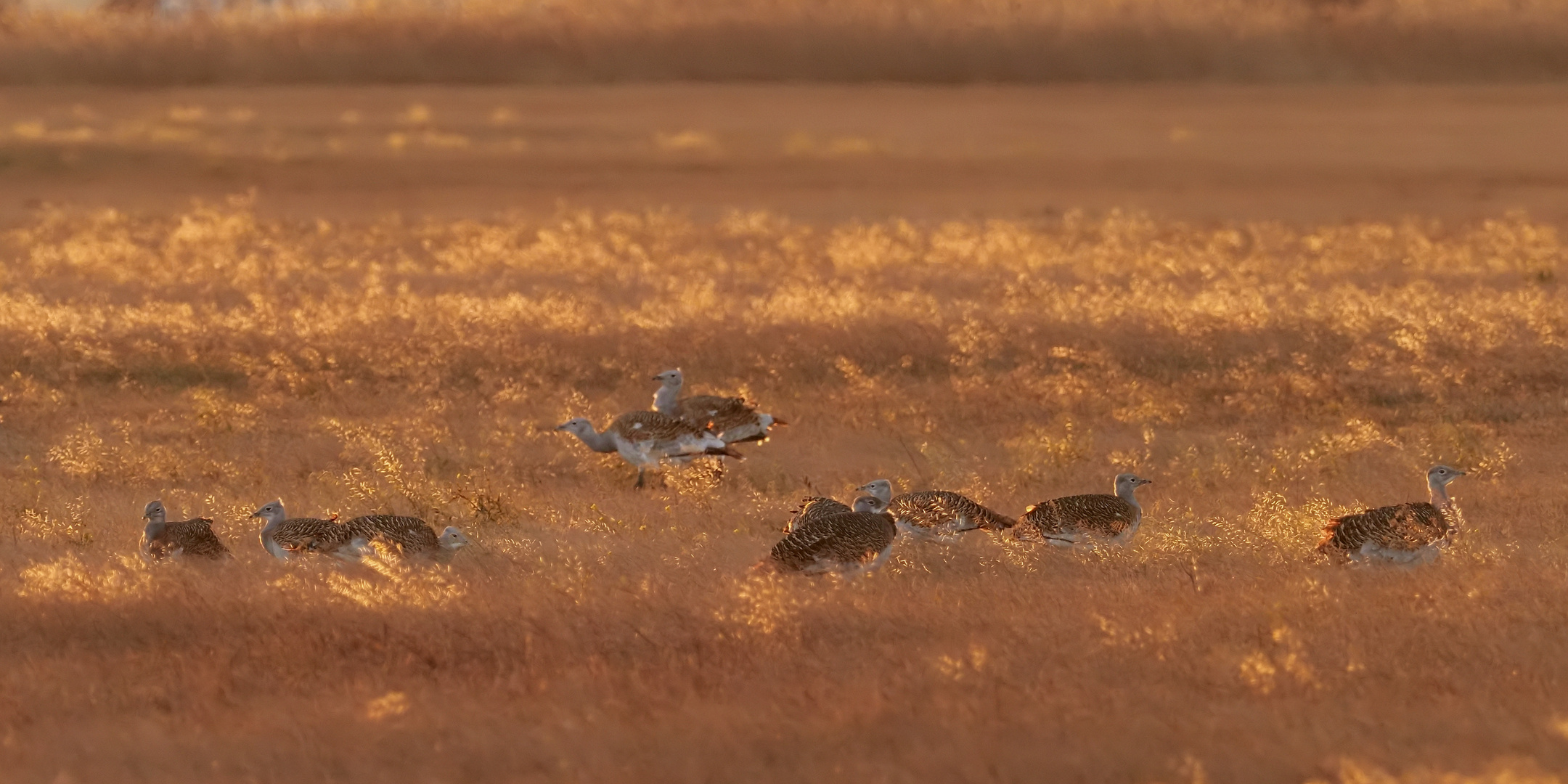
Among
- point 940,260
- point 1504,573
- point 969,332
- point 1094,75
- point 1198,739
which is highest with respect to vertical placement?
point 1198,739

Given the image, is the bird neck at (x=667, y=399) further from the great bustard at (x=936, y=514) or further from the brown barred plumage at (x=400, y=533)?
the brown barred plumage at (x=400, y=533)

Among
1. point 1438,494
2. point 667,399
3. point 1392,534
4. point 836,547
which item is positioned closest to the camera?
point 836,547

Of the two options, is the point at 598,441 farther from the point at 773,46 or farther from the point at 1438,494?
the point at 773,46

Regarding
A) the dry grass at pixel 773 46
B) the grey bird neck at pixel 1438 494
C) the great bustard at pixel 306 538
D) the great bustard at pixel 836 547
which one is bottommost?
the dry grass at pixel 773 46

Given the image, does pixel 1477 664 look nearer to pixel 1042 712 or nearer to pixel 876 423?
pixel 1042 712

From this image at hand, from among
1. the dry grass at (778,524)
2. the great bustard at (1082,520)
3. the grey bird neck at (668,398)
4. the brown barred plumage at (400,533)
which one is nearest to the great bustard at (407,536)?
the brown barred plumage at (400,533)

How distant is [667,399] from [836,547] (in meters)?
5.86

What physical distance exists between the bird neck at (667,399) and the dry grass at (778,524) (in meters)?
0.58

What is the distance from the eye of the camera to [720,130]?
216ft

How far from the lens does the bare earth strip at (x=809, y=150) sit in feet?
165

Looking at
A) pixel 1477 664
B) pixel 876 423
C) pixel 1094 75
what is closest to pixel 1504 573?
pixel 1477 664

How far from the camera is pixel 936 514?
40.6ft

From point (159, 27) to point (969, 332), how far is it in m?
58.8

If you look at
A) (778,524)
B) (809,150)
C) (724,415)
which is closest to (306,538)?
(778,524)
